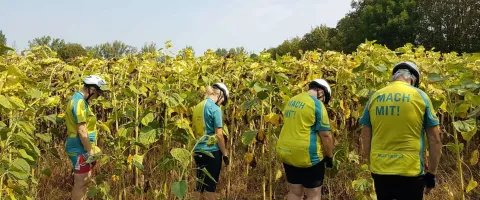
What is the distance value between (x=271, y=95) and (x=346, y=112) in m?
0.83

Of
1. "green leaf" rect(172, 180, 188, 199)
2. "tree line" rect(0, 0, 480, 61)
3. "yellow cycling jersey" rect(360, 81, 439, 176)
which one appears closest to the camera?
"green leaf" rect(172, 180, 188, 199)

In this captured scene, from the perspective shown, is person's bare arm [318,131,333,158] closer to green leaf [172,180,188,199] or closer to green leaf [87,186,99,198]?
green leaf [172,180,188,199]

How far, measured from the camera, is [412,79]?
10.8 ft

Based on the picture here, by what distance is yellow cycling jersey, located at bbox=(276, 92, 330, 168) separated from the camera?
3.91 metres

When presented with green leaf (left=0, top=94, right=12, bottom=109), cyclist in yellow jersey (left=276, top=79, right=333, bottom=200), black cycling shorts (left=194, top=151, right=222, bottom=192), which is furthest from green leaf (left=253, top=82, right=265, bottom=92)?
green leaf (left=0, top=94, right=12, bottom=109)

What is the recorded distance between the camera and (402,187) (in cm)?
318

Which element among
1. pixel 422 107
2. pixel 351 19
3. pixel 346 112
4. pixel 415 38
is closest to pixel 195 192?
pixel 346 112

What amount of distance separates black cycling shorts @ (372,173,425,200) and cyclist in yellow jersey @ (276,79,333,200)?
2.54 ft

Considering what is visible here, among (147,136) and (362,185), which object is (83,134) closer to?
(147,136)

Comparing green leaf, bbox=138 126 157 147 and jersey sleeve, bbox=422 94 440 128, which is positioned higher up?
jersey sleeve, bbox=422 94 440 128

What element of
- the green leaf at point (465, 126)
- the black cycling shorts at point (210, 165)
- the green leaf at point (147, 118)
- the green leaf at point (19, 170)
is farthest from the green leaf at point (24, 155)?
the green leaf at point (465, 126)

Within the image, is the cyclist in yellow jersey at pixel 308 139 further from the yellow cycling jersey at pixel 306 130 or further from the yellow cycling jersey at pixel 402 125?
the yellow cycling jersey at pixel 402 125

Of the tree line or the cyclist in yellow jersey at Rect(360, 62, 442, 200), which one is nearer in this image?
the cyclist in yellow jersey at Rect(360, 62, 442, 200)

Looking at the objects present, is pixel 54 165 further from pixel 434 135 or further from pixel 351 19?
pixel 351 19
